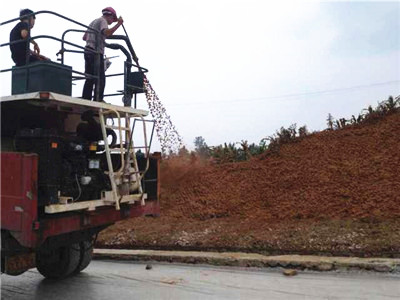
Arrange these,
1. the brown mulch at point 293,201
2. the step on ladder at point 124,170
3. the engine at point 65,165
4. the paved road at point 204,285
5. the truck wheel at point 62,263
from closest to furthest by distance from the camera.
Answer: the engine at point 65,165 < the step on ladder at point 124,170 < the paved road at point 204,285 < the truck wheel at point 62,263 < the brown mulch at point 293,201

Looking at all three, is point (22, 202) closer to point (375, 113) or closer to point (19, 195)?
point (19, 195)

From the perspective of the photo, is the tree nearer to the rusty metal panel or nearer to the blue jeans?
the blue jeans

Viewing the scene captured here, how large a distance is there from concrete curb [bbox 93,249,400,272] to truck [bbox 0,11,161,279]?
2147 mm

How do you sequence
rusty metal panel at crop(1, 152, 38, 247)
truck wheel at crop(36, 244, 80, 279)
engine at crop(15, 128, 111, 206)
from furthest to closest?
truck wheel at crop(36, 244, 80, 279) < engine at crop(15, 128, 111, 206) < rusty metal panel at crop(1, 152, 38, 247)

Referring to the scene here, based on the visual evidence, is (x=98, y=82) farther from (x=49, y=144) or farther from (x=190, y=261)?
(x=190, y=261)

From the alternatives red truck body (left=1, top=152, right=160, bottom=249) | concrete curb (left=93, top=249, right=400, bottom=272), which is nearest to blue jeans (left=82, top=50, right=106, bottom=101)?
red truck body (left=1, top=152, right=160, bottom=249)

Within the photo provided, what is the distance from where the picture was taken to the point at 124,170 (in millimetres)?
5055

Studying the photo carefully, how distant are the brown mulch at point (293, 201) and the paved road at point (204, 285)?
125cm

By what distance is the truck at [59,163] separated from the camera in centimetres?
423

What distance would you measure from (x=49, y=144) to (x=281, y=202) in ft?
→ 20.7

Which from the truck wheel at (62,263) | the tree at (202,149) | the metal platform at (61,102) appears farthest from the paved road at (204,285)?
the tree at (202,149)

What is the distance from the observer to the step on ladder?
4852mm

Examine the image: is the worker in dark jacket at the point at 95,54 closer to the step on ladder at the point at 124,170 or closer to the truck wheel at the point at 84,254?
the step on ladder at the point at 124,170

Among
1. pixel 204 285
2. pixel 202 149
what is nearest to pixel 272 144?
pixel 202 149
